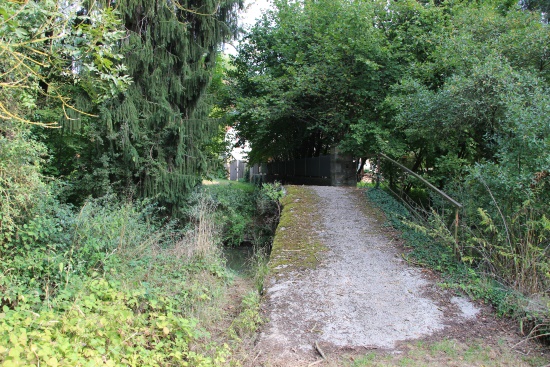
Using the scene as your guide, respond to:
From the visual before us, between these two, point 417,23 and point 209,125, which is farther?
point 417,23

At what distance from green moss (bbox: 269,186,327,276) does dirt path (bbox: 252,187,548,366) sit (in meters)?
0.16

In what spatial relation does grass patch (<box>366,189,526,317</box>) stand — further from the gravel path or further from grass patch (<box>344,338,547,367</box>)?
grass patch (<box>344,338,547,367</box>)

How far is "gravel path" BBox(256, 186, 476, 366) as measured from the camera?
4.05 metres

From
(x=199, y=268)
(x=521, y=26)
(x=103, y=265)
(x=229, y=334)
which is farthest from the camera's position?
(x=521, y=26)

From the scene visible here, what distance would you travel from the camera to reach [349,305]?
185 inches

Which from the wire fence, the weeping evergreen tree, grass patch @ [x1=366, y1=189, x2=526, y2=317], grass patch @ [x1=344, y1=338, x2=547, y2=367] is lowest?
grass patch @ [x1=344, y1=338, x2=547, y2=367]

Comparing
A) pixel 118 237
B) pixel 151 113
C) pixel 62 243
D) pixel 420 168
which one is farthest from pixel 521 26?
pixel 62 243

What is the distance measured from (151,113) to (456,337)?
7.10 metres

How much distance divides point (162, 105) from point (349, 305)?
5.85 metres

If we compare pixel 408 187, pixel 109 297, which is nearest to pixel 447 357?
pixel 109 297

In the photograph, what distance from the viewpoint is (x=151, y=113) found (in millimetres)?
8391

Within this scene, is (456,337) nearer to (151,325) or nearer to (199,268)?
(151,325)

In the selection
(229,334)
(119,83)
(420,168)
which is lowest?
(229,334)

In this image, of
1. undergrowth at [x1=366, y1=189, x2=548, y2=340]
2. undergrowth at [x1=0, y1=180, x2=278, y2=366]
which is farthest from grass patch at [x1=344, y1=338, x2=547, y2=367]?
undergrowth at [x1=0, y1=180, x2=278, y2=366]
